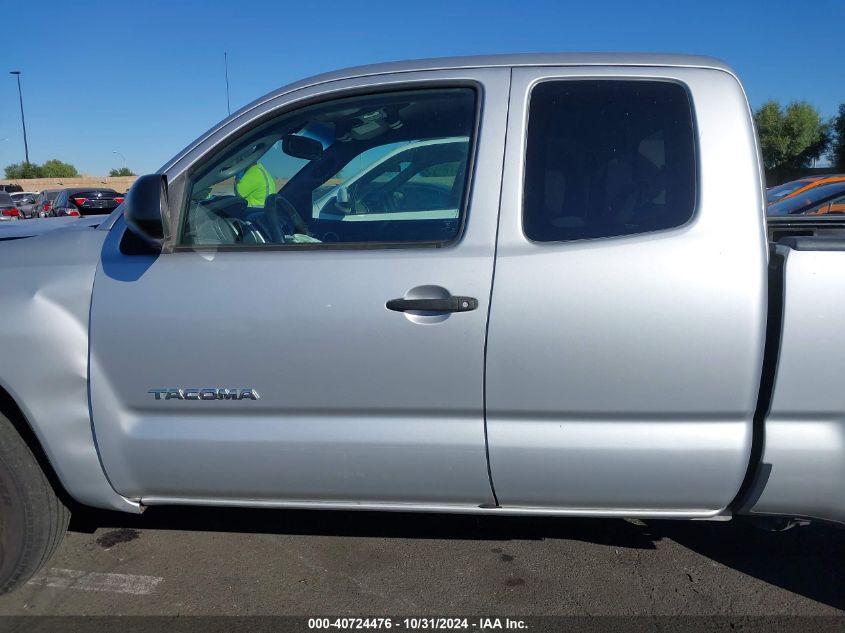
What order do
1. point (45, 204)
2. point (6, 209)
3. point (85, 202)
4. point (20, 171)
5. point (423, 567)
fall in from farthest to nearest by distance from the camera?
point (20, 171) → point (45, 204) → point (85, 202) → point (6, 209) → point (423, 567)

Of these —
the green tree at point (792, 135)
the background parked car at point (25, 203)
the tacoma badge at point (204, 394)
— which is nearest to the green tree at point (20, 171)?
the background parked car at point (25, 203)

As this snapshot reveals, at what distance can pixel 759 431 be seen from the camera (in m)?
2.36

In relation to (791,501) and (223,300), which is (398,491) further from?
(791,501)

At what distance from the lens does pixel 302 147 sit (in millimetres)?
2932

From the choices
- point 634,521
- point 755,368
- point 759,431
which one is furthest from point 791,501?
point 634,521

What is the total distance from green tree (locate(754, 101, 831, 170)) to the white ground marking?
40.7 m

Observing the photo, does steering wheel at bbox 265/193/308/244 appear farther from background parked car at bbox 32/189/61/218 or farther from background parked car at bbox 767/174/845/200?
background parked car at bbox 32/189/61/218

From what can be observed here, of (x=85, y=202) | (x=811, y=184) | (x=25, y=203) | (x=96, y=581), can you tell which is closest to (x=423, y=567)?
(x=96, y=581)

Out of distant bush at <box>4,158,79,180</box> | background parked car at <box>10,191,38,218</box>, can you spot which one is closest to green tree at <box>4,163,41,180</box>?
distant bush at <box>4,158,79,180</box>

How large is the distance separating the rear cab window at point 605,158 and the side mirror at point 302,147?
0.93 meters

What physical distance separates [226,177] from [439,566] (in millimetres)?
1786

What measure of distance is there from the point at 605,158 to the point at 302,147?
121 centimetres

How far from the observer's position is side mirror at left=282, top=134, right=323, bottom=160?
281cm

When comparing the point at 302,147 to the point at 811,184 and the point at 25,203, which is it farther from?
the point at 25,203
